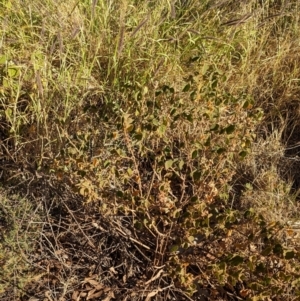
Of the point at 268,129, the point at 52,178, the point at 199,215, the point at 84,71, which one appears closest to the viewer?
the point at 199,215

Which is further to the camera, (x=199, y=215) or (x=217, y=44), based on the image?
(x=217, y=44)

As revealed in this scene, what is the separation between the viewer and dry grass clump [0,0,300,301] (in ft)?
6.52

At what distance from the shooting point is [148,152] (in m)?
2.28

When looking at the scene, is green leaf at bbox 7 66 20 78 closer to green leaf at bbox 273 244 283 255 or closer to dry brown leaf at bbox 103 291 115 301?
dry brown leaf at bbox 103 291 115 301

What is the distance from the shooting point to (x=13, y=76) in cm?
240

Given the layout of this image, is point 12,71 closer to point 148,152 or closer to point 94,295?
point 148,152

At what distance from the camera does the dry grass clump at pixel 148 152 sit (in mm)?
1986

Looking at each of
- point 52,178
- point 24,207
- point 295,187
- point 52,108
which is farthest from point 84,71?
point 295,187

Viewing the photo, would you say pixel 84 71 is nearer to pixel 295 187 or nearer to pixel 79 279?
pixel 79 279

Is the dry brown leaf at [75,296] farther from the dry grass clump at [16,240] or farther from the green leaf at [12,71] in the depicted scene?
the green leaf at [12,71]

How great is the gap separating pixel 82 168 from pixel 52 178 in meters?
0.39

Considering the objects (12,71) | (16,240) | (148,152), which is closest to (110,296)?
(16,240)

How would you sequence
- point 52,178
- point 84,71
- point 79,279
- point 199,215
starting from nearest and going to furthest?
point 199,215 → point 79,279 → point 52,178 → point 84,71

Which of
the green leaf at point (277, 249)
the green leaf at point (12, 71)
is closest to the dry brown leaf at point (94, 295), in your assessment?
the green leaf at point (277, 249)
